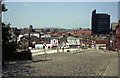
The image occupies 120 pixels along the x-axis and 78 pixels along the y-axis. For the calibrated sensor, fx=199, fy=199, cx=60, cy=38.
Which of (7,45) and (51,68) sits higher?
(7,45)

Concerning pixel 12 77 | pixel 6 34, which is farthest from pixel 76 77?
pixel 6 34

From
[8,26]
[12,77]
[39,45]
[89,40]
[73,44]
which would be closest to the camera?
[12,77]

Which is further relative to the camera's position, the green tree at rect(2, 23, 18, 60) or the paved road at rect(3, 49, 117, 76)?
the green tree at rect(2, 23, 18, 60)

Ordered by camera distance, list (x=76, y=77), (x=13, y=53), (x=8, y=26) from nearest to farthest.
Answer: (x=76, y=77), (x=8, y=26), (x=13, y=53)

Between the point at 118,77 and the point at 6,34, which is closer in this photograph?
the point at 118,77

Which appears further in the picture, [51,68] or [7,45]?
[7,45]

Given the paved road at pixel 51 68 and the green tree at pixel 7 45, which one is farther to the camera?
the green tree at pixel 7 45

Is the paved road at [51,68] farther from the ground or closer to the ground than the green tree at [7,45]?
closer to the ground

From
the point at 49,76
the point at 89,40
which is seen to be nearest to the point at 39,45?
the point at 89,40

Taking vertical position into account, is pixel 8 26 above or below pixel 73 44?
above

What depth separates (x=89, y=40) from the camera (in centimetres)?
13588

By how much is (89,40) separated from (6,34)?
117881 mm

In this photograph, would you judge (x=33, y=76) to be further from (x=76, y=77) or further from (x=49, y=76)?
(x=76, y=77)

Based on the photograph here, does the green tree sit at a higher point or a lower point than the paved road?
higher
